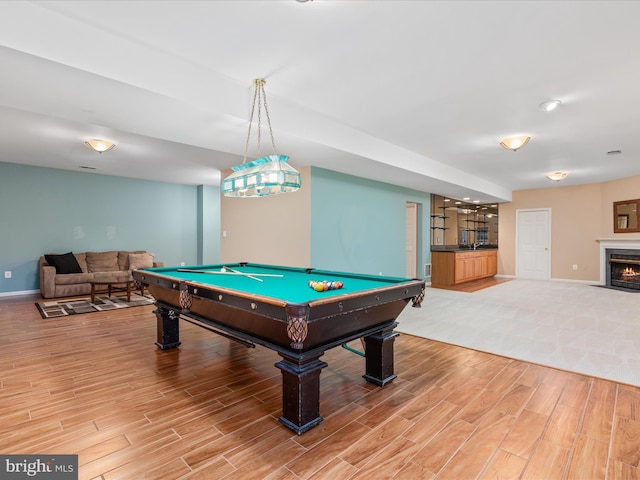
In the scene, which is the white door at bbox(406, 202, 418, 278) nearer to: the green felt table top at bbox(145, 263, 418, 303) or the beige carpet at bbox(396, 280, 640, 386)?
the beige carpet at bbox(396, 280, 640, 386)

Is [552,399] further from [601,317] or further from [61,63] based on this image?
[61,63]

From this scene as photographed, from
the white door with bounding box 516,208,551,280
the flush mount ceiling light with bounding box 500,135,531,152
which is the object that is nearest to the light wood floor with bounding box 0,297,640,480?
the flush mount ceiling light with bounding box 500,135,531,152

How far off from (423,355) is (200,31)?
3.33 meters

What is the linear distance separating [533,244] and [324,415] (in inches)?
352

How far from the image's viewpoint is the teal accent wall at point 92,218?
6289 mm

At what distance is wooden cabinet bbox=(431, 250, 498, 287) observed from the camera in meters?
7.60

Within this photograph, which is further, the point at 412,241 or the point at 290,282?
the point at 412,241

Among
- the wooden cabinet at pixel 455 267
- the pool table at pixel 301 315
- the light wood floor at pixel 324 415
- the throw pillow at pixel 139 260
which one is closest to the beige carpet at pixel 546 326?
the light wood floor at pixel 324 415

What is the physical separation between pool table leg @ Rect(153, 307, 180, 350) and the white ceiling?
1.89 metres

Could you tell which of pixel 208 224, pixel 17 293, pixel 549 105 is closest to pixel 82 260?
pixel 17 293

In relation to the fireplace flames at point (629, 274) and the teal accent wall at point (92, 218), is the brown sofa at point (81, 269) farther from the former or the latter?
→ the fireplace flames at point (629, 274)

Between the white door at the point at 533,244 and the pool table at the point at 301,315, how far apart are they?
7983mm

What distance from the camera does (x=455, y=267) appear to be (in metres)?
7.57

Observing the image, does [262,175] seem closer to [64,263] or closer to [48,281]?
[48,281]
